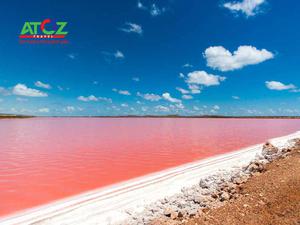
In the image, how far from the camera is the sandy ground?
5277mm

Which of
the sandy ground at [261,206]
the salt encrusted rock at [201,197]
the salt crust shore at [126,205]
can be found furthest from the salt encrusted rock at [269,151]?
the sandy ground at [261,206]

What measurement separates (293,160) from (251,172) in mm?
2157

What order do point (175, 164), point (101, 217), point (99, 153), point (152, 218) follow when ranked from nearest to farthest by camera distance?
point (152, 218) < point (101, 217) < point (175, 164) < point (99, 153)

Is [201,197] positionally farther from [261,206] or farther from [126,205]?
[126,205]

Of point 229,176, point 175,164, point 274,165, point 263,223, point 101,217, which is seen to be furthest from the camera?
point 175,164

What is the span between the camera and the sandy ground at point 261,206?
528cm

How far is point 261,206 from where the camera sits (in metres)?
5.83

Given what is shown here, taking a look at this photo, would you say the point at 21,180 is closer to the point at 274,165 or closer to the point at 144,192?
the point at 144,192

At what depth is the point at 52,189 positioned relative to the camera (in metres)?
10.0

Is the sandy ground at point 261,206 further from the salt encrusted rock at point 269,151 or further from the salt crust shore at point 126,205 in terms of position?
the salt encrusted rock at point 269,151

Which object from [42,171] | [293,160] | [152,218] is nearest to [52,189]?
[42,171]

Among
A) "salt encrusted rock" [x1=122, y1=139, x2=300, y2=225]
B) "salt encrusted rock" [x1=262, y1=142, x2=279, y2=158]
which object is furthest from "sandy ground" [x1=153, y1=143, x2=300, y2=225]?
"salt encrusted rock" [x1=262, y1=142, x2=279, y2=158]

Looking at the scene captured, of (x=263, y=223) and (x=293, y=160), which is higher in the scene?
(x=293, y=160)

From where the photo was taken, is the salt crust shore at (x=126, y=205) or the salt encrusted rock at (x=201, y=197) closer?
the salt encrusted rock at (x=201, y=197)
